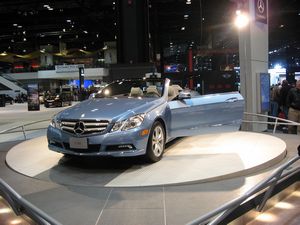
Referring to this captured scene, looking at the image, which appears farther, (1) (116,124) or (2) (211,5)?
(2) (211,5)

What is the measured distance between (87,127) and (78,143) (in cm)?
Answer: 26

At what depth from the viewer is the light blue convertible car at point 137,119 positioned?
18.0ft

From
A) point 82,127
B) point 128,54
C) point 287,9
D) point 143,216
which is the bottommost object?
point 143,216

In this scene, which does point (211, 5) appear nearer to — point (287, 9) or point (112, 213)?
point (287, 9)

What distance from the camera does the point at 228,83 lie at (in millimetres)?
23641

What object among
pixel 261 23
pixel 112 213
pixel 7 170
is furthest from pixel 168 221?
pixel 261 23

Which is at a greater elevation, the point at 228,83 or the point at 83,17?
the point at 83,17

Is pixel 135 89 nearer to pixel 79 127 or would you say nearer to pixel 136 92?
pixel 136 92

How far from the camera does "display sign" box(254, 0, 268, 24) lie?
35.7ft

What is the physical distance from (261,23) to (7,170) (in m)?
8.23

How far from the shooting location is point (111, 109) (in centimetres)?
582

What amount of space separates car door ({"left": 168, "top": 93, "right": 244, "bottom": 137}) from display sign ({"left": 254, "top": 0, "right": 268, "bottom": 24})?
14.4 ft

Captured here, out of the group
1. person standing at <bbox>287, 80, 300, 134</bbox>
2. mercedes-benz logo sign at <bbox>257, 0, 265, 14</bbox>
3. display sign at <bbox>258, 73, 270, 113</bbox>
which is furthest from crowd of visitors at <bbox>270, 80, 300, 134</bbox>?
mercedes-benz logo sign at <bbox>257, 0, 265, 14</bbox>

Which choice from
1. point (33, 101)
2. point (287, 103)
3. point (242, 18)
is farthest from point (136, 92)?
point (33, 101)
